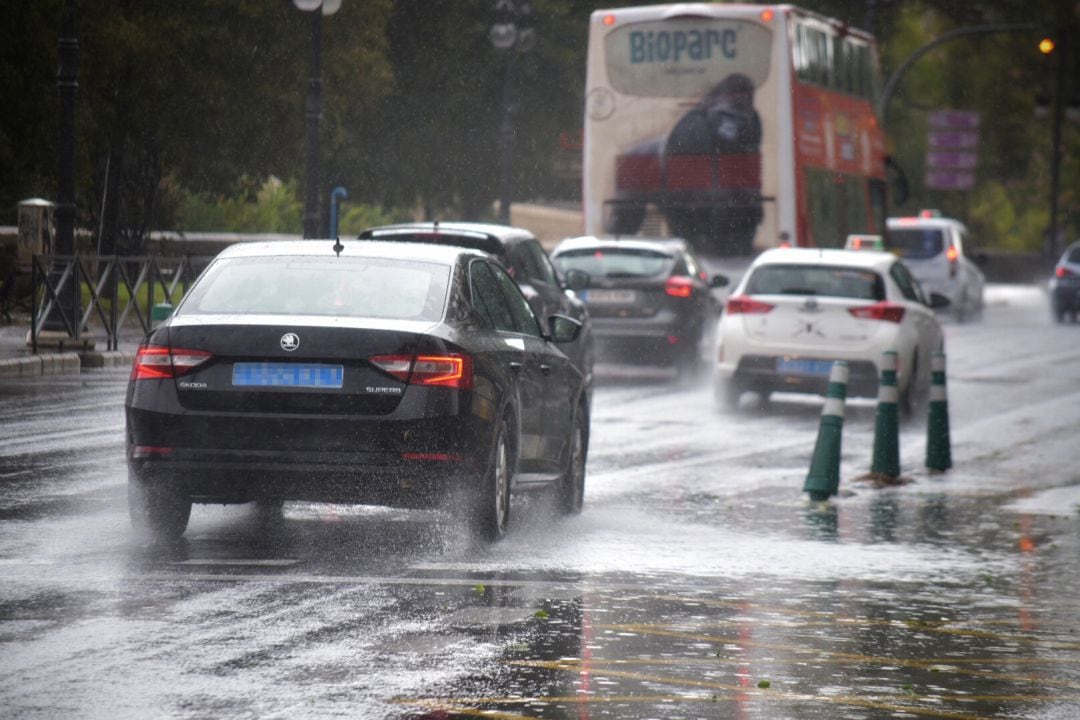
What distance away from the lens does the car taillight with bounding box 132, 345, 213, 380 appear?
1057 cm

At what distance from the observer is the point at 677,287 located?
86.2 ft

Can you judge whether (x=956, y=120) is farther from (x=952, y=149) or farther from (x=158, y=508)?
(x=158, y=508)

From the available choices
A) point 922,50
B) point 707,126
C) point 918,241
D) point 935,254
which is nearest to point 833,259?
point 707,126

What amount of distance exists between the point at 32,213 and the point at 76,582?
18.8 metres

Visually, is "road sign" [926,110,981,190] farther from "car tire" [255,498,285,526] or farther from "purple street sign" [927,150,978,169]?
"car tire" [255,498,285,526]

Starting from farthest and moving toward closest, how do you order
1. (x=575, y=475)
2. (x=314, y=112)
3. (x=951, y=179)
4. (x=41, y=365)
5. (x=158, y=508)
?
1. (x=951, y=179)
2. (x=314, y=112)
3. (x=41, y=365)
4. (x=575, y=475)
5. (x=158, y=508)

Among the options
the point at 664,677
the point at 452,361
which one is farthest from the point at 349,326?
the point at 664,677

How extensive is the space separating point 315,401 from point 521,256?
10.0 meters

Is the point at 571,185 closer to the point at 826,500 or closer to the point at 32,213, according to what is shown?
the point at 32,213

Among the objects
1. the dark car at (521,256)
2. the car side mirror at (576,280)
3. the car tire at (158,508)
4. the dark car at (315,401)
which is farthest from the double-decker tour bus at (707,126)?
Result: the car tire at (158,508)

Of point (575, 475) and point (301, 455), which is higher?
point (301, 455)

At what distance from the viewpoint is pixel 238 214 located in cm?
4334

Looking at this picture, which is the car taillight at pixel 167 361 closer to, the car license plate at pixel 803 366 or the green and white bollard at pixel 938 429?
the green and white bollard at pixel 938 429

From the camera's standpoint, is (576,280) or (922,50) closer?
(576,280)
